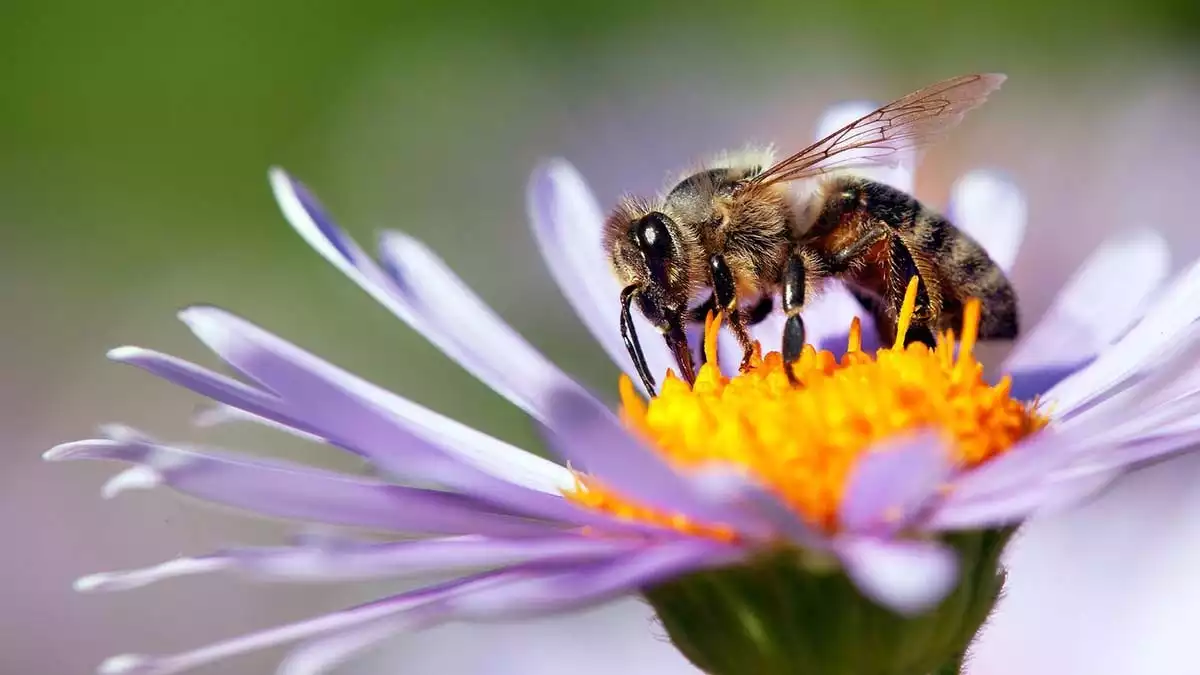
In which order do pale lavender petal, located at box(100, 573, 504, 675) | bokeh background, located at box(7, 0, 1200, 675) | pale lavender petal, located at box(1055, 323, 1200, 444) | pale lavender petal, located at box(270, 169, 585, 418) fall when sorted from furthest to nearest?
1. bokeh background, located at box(7, 0, 1200, 675)
2. pale lavender petal, located at box(270, 169, 585, 418)
3. pale lavender petal, located at box(1055, 323, 1200, 444)
4. pale lavender petal, located at box(100, 573, 504, 675)

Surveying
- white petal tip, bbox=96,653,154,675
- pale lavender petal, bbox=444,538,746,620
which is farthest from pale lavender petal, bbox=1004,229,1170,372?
white petal tip, bbox=96,653,154,675

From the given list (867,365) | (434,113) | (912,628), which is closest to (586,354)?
(434,113)

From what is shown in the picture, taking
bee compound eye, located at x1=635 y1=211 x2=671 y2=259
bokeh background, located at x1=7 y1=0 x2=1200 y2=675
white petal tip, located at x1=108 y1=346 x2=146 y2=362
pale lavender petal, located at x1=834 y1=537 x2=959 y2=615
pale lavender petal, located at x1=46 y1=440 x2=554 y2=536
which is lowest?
pale lavender petal, located at x1=834 y1=537 x2=959 y2=615

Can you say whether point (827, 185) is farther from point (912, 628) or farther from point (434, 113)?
point (434, 113)

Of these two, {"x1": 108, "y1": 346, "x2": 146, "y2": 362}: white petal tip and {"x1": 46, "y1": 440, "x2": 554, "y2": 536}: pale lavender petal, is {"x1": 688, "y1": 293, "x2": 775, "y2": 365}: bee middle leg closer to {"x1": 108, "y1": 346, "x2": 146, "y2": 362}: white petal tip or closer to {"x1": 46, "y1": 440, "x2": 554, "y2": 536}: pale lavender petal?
{"x1": 46, "y1": 440, "x2": 554, "y2": 536}: pale lavender petal

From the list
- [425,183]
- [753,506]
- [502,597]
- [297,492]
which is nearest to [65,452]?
[297,492]

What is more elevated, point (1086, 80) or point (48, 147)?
point (48, 147)

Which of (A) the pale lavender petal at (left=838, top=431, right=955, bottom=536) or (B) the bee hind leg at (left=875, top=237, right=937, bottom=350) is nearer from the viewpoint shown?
(A) the pale lavender petal at (left=838, top=431, right=955, bottom=536)

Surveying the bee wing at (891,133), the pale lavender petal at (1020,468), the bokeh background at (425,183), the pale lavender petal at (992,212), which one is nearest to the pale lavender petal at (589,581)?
the pale lavender petal at (1020,468)
